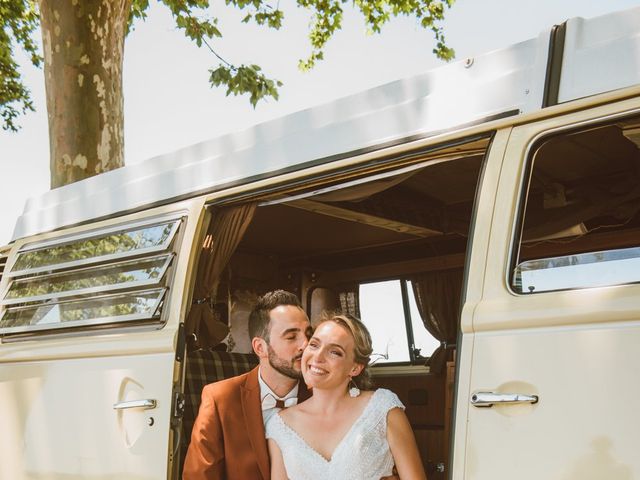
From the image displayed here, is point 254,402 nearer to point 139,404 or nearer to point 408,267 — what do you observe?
point 139,404

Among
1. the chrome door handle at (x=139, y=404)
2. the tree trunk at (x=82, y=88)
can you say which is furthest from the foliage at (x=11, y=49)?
the chrome door handle at (x=139, y=404)

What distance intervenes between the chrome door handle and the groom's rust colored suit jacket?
0.23 metres

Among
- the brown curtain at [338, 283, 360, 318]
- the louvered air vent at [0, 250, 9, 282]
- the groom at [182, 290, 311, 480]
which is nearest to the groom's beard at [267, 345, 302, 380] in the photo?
the groom at [182, 290, 311, 480]

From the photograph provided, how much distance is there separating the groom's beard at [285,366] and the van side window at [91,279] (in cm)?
62

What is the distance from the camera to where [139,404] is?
157 inches

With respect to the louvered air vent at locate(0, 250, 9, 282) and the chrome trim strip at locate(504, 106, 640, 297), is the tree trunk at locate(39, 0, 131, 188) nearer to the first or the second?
the louvered air vent at locate(0, 250, 9, 282)

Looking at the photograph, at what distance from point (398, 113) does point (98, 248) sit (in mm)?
2071

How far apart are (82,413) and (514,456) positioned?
2471 mm

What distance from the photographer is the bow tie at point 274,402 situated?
13.5 feet

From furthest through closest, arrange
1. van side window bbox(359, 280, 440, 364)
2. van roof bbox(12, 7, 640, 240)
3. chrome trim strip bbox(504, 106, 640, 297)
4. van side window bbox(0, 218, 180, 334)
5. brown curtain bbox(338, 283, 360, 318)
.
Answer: brown curtain bbox(338, 283, 360, 318), van side window bbox(359, 280, 440, 364), van side window bbox(0, 218, 180, 334), van roof bbox(12, 7, 640, 240), chrome trim strip bbox(504, 106, 640, 297)

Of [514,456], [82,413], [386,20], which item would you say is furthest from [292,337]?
[386,20]

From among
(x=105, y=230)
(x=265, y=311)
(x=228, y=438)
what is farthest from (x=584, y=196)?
(x=105, y=230)

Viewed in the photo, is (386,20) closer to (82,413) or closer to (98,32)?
(98,32)

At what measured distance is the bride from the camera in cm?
355
